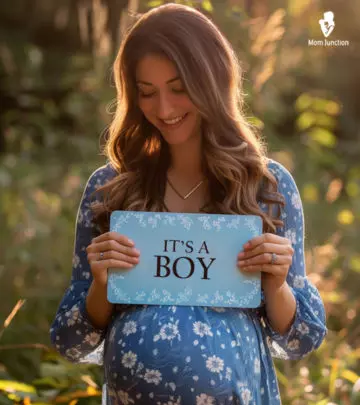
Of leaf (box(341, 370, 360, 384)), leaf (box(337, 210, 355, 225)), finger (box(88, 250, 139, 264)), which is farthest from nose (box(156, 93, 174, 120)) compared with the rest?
leaf (box(337, 210, 355, 225))

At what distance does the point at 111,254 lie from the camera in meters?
1.86

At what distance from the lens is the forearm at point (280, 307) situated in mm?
1884

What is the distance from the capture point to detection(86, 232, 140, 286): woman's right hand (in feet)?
Answer: 6.12

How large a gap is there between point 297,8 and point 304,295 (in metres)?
2.26

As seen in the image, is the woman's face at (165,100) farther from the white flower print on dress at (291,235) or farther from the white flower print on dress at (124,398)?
the white flower print on dress at (124,398)

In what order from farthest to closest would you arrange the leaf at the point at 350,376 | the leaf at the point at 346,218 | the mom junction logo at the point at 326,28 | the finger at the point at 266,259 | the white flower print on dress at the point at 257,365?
1. the leaf at the point at 346,218
2. the mom junction logo at the point at 326,28
3. the leaf at the point at 350,376
4. the white flower print on dress at the point at 257,365
5. the finger at the point at 266,259

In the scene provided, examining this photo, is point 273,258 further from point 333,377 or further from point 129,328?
point 333,377

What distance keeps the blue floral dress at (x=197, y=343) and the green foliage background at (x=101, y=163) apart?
1.43 ft

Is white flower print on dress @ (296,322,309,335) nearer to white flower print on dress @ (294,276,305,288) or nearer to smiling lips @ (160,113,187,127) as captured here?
white flower print on dress @ (294,276,305,288)

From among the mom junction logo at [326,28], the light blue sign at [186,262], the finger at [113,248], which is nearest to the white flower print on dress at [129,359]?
the light blue sign at [186,262]

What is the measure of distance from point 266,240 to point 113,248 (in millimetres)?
347

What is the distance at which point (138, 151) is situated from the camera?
212 centimetres

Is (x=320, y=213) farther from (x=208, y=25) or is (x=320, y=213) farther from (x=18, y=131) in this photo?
(x=208, y=25)

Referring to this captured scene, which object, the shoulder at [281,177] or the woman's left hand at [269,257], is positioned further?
the shoulder at [281,177]
